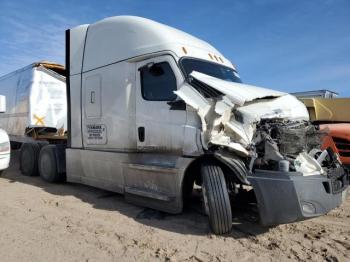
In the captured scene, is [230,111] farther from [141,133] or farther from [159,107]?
[141,133]

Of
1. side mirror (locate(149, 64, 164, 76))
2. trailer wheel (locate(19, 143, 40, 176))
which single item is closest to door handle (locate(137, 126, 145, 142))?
side mirror (locate(149, 64, 164, 76))

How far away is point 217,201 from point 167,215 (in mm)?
1385

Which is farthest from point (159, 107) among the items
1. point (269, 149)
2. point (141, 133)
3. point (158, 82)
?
point (269, 149)

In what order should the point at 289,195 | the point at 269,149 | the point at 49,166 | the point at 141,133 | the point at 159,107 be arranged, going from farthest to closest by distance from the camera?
1. the point at 49,166
2. the point at 141,133
3. the point at 159,107
4. the point at 269,149
5. the point at 289,195

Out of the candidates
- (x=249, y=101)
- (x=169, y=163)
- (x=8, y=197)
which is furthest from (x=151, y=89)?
(x=8, y=197)

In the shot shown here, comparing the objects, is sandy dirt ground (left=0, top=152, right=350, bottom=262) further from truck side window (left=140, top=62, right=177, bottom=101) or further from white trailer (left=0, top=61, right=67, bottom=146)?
white trailer (left=0, top=61, right=67, bottom=146)

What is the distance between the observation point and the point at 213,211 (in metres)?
4.95

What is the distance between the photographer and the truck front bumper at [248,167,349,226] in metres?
4.57

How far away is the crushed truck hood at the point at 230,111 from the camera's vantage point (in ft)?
16.5

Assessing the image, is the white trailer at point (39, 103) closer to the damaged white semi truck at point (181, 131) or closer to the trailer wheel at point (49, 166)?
the trailer wheel at point (49, 166)

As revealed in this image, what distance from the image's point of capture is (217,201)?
496cm

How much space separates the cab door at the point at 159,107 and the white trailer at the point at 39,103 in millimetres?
4772

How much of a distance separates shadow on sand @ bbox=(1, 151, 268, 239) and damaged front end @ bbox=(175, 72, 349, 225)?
0.76 metres

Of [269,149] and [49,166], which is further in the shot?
[49,166]
